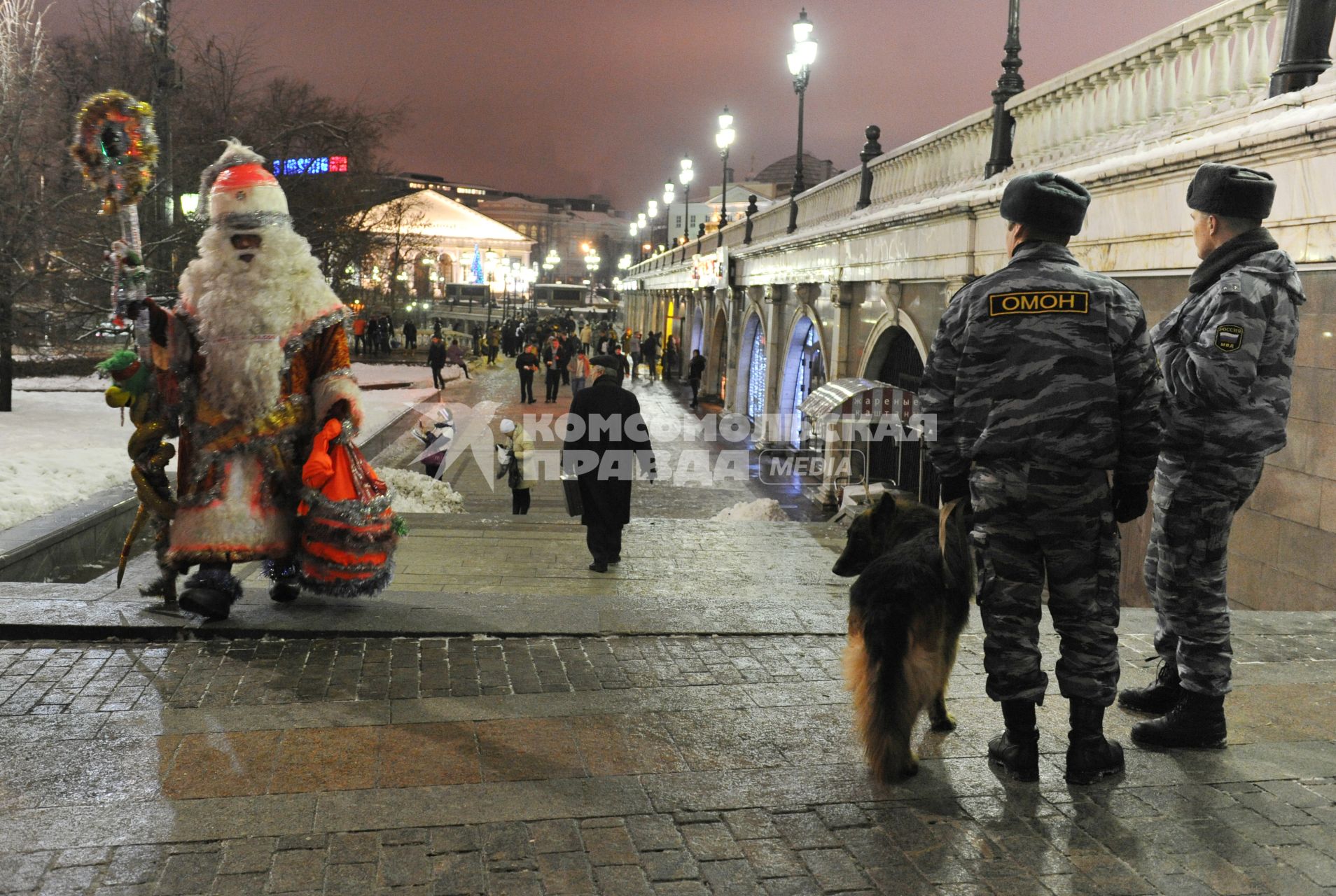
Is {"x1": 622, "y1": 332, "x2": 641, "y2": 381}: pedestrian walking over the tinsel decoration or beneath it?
beneath

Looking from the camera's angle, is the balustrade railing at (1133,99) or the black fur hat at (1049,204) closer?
the black fur hat at (1049,204)

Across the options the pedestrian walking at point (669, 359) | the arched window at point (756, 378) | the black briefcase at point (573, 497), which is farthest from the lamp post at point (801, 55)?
the pedestrian walking at point (669, 359)

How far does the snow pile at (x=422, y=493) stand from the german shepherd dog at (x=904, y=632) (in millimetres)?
10053

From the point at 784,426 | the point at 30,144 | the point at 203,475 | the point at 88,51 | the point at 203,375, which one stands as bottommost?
the point at 784,426

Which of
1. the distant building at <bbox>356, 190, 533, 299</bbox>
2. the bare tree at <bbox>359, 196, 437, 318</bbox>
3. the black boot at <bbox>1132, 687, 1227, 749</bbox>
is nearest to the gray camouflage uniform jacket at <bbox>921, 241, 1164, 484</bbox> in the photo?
the black boot at <bbox>1132, 687, 1227, 749</bbox>

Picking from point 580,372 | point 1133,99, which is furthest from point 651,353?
point 1133,99

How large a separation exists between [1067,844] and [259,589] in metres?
4.88

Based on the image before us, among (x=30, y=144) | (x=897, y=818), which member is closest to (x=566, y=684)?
(x=897, y=818)

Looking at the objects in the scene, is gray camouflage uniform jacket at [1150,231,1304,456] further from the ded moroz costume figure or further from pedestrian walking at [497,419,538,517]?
pedestrian walking at [497,419,538,517]

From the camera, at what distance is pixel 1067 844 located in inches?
128

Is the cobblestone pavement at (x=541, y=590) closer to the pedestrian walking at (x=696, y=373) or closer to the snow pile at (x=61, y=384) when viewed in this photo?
the snow pile at (x=61, y=384)

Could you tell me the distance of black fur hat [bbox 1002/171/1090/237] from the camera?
357 cm

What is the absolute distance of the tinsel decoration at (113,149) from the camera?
211 inches

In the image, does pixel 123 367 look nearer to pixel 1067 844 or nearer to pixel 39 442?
pixel 1067 844
